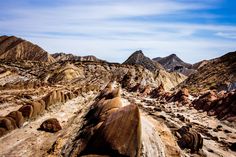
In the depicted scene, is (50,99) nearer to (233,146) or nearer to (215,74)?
(233,146)

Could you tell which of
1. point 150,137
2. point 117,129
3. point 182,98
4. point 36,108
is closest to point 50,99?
point 36,108

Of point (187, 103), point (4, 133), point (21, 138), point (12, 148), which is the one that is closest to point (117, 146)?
point (12, 148)

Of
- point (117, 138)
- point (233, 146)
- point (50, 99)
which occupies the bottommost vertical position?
point (233, 146)

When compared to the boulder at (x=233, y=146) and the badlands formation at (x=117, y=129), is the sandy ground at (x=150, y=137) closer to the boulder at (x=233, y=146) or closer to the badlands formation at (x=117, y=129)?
the badlands formation at (x=117, y=129)

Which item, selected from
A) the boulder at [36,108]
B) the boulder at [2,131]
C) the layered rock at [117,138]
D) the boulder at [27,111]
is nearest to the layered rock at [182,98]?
the boulder at [36,108]

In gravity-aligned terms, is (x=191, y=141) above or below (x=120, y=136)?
Answer: below

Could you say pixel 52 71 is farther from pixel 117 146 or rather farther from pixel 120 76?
pixel 117 146

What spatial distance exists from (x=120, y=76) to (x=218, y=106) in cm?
11281

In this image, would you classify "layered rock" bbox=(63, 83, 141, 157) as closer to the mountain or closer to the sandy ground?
the sandy ground

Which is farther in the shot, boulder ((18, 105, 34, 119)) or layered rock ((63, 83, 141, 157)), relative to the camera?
boulder ((18, 105, 34, 119))

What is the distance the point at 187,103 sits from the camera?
6106cm

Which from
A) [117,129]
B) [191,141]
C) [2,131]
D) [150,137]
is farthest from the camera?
[2,131]

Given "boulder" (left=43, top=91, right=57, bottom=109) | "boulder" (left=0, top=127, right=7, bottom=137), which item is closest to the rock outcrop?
"boulder" (left=43, top=91, right=57, bottom=109)

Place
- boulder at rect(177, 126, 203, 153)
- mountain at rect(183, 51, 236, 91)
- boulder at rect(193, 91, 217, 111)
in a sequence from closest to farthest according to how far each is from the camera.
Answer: boulder at rect(177, 126, 203, 153) < boulder at rect(193, 91, 217, 111) < mountain at rect(183, 51, 236, 91)
